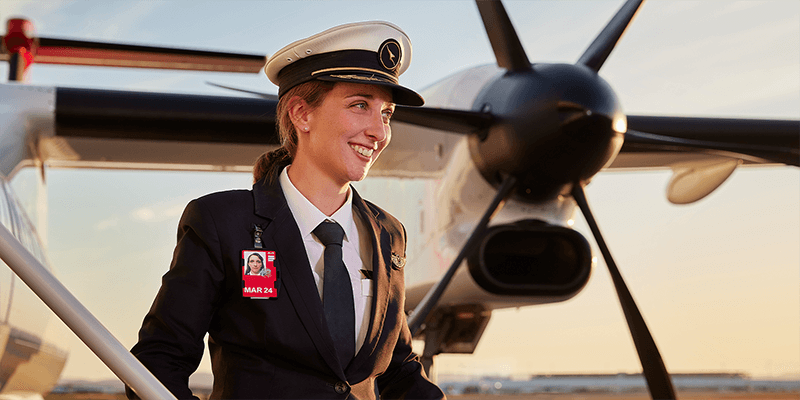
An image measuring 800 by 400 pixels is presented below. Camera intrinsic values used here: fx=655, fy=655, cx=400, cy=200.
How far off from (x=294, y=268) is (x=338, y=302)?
116 mm

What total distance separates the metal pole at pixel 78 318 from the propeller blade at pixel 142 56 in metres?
8.30

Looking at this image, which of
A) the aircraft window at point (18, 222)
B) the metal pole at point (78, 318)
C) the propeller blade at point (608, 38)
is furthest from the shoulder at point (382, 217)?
the propeller blade at point (608, 38)

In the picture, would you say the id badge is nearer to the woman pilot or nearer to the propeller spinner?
the woman pilot

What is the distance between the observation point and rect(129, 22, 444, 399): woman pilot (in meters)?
1.26

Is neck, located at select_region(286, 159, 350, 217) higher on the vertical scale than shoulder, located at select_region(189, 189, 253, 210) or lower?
lower

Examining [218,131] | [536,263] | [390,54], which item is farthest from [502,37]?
[390,54]

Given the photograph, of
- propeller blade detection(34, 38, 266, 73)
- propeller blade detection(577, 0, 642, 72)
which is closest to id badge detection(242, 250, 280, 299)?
propeller blade detection(577, 0, 642, 72)

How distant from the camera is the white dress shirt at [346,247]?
141 cm

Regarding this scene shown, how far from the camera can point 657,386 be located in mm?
5289

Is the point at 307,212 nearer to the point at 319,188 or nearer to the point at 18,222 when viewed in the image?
the point at 319,188

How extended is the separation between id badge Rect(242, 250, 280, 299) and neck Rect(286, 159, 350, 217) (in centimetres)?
20

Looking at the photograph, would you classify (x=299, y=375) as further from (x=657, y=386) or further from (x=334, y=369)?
(x=657, y=386)

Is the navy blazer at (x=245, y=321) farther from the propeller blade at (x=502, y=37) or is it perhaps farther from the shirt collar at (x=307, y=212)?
the propeller blade at (x=502, y=37)

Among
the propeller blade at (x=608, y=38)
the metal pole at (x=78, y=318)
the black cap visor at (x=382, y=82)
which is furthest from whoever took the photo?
the propeller blade at (x=608, y=38)
